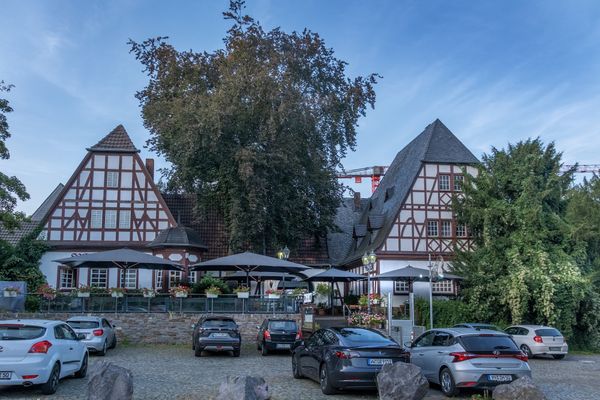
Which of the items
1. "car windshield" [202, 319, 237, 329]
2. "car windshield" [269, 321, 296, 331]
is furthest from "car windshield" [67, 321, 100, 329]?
"car windshield" [269, 321, 296, 331]

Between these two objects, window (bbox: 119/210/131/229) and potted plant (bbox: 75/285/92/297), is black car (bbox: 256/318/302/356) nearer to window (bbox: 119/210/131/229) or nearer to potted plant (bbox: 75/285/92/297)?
potted plant (bbox: 75/285/92/297)

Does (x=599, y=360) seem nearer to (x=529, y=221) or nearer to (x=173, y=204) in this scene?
(x=529, y=221)

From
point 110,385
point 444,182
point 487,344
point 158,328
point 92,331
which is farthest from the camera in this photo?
point 444,182

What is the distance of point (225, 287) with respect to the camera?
99.8ft

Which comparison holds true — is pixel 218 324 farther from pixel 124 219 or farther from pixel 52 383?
pixel 124 219

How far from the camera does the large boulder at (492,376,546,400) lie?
428 inches

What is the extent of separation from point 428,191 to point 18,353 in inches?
1105

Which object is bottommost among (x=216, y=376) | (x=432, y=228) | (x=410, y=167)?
(x=216, y=376)

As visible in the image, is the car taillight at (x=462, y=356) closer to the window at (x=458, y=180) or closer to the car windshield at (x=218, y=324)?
the car windshield at (x=218, y=324)

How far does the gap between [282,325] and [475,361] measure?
387 inches

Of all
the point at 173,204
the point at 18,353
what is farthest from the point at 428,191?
the point at 18,353

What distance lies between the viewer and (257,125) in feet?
116

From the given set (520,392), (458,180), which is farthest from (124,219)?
(520,392)

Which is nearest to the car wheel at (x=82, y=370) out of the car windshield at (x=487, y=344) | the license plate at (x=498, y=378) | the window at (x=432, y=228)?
the car windshield at (x=487, y=344)
